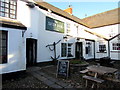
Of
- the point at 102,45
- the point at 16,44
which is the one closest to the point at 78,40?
the point at 102,45

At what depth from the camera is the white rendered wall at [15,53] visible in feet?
17.3

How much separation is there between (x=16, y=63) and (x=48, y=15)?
5.92 meters

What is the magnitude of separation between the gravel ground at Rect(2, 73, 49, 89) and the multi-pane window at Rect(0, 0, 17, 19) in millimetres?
4124

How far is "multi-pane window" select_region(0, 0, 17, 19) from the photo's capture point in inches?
249

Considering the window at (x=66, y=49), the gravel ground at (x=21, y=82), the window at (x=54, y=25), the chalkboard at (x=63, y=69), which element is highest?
the window at (x=54, y=25)

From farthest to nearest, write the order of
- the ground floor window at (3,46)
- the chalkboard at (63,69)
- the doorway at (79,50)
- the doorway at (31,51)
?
the doorway at (79,50), the doorway at (31,51), the chalkboard at (63,69), the ground floor window at (3,46)

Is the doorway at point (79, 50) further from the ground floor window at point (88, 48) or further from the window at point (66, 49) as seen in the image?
the window at point (66, 49)

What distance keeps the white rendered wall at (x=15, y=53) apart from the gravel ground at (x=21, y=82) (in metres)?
0.48

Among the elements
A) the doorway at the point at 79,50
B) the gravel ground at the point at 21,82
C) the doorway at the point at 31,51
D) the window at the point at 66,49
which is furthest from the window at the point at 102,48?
the gravel ground at the point at 21,82

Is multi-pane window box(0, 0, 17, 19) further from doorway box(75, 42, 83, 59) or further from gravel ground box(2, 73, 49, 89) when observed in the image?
doorway box(75, 42, 83, 59)

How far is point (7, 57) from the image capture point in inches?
207

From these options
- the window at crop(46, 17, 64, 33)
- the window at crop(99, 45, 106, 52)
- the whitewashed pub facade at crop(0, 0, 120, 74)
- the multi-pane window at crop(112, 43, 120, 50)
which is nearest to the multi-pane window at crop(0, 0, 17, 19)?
the whitewashed pub facade at crop(0, 0, 120, 74)

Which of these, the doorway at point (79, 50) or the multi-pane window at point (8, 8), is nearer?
the multi-pane window at point (8, 8)

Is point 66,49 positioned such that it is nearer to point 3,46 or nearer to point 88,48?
point 88,48
